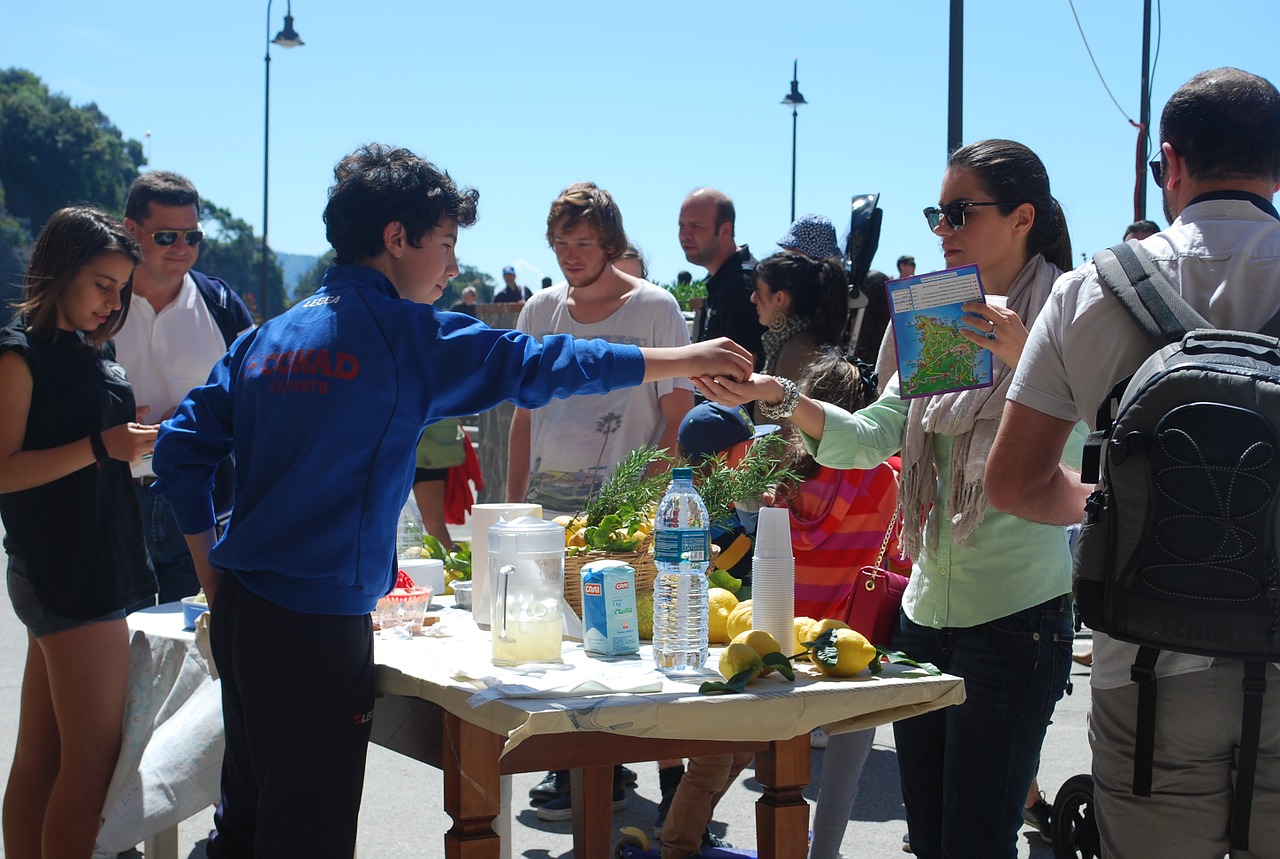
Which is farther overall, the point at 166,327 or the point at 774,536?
the point at 166,327

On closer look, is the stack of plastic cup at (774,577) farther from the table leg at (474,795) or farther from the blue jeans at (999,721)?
the table leg at (474,795)

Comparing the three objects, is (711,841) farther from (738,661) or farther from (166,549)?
(166,549)

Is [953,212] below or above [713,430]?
above

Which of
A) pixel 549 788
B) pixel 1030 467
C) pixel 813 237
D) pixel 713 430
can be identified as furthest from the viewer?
pixel 813 237

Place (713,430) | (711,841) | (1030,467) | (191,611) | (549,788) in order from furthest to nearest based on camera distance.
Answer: (549,788)
(711,841)
(713,430)
(191,611)
(1030,467)

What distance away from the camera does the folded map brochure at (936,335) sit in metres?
2.58

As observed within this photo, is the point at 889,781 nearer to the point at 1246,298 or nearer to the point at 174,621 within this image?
the point at 174,621

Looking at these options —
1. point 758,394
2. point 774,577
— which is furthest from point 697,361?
point 774,577

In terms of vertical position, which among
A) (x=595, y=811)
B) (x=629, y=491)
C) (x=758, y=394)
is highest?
(x=758, y=394)

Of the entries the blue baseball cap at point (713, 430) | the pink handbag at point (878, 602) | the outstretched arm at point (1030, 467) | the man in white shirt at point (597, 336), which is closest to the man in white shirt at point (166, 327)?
the man in white shirt at point (597, 336)

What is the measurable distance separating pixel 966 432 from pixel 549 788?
8.49 feet

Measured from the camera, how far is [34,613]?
3307mm

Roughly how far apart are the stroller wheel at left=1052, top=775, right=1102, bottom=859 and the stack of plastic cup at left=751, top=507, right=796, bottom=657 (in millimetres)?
1657

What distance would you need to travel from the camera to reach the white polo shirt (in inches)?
160
